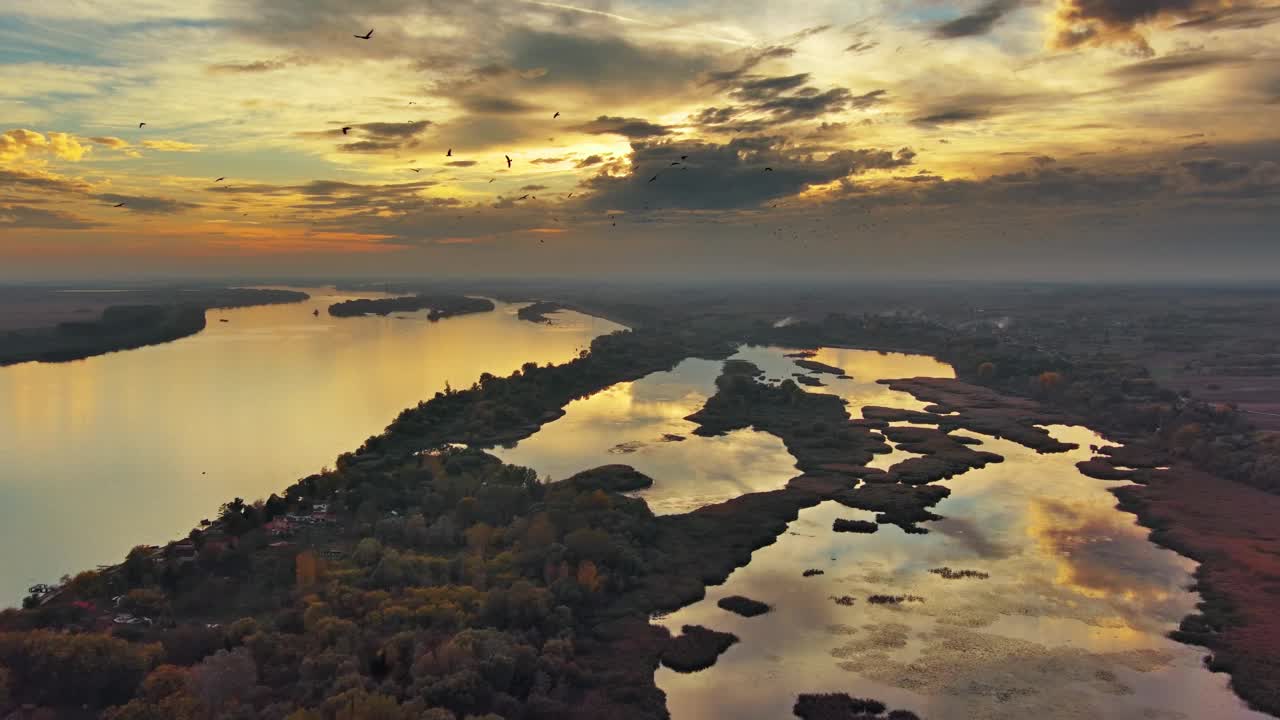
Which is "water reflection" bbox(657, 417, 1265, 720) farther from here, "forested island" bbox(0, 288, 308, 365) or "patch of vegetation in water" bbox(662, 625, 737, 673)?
"forested island" bbox(0, 288, 308, 365)

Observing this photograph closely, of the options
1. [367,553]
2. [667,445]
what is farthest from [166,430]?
[667,445]

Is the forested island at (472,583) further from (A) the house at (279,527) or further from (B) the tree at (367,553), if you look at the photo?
(A) the house at (279,527)

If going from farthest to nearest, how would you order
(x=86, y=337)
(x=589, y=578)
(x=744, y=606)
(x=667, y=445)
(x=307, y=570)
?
(x=86, y=337) < (x=667, y=445) < (x=744, y=606) < (x=589, y=578) < (x=307, y=570)

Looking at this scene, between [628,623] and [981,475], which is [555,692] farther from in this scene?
[981,475]

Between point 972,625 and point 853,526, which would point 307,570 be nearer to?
point 972,625

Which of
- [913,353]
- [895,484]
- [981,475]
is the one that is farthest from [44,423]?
[913,353]

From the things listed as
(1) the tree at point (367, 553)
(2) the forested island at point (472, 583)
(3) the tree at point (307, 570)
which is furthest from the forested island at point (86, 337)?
(3) the tree at point (307, 570)
